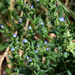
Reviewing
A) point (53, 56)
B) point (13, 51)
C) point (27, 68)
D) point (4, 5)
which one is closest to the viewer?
point (13, 51)

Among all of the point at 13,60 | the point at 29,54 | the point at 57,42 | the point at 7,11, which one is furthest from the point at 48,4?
the point at 7,11

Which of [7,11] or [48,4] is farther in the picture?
[7,11]

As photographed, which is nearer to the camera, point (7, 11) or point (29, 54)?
point (29, 54)

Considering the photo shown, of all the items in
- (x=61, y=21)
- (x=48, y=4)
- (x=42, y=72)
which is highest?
(x=48, y=4)

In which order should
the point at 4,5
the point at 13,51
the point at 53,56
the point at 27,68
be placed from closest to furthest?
the point at 13,51 < the point at 27,68 < the point at 53,56 < the point at 4,5

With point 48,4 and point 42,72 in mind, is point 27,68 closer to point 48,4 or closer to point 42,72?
point 42,72

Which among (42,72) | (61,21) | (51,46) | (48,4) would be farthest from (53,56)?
(48,4)

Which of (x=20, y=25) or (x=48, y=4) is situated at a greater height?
(x=48, y=4)

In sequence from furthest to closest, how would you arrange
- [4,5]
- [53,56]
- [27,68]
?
[4,5] < [53,56] < [27,68]

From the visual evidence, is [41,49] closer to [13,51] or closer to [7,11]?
[13,51]
